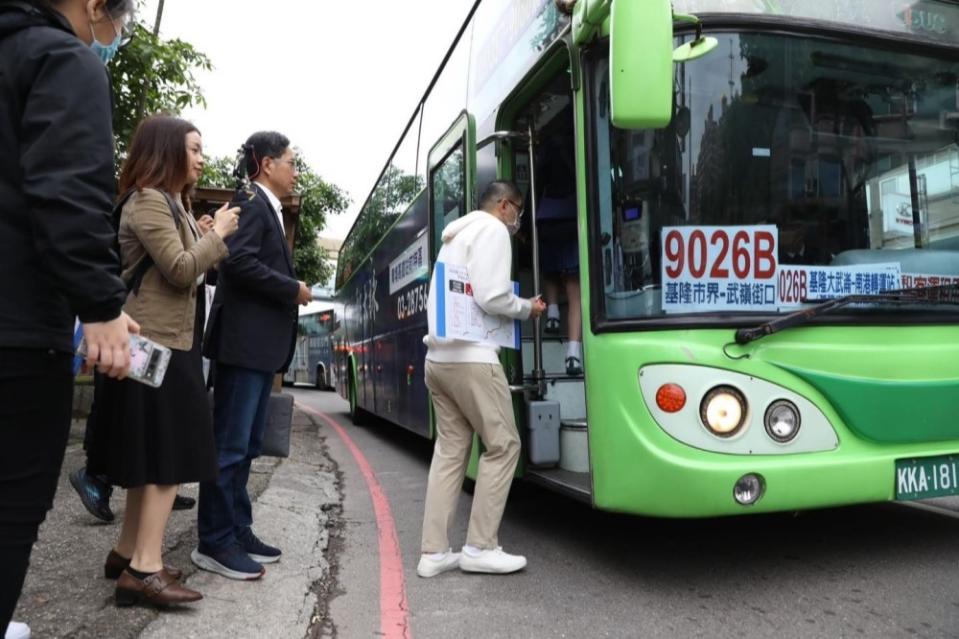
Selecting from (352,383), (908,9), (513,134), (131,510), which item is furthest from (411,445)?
(908,9)

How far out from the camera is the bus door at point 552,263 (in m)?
4.23

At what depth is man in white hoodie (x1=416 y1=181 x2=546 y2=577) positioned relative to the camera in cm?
378

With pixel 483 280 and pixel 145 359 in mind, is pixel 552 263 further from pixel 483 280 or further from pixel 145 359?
pixel 145 359

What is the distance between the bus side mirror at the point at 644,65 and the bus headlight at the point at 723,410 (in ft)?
3.71

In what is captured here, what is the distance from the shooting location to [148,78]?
25.2 ft

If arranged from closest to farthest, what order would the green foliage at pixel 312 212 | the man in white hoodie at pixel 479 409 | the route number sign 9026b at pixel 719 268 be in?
the route number sign 9026b at pixel 719 268, the man in white hoodie at pixel 479 409, the green foliage at pixel 312 212

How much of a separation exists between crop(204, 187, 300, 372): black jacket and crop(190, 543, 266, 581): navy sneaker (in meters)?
0.82

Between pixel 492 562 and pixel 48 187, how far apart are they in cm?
269

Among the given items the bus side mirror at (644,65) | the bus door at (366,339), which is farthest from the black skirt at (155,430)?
the bus door at (366,339)

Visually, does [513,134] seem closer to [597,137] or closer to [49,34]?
[597,137]

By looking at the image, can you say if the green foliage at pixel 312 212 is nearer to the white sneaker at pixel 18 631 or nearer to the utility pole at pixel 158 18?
the utility pole at pixel 158 18

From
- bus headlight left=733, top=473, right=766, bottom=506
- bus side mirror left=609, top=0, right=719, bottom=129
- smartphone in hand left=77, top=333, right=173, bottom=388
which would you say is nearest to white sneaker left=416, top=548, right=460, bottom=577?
bus headlight left=733, top=473, right=766, bottom=506

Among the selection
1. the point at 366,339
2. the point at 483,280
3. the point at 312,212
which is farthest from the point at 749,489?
the point at 312,212

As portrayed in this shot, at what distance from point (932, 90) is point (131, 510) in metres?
4.06
